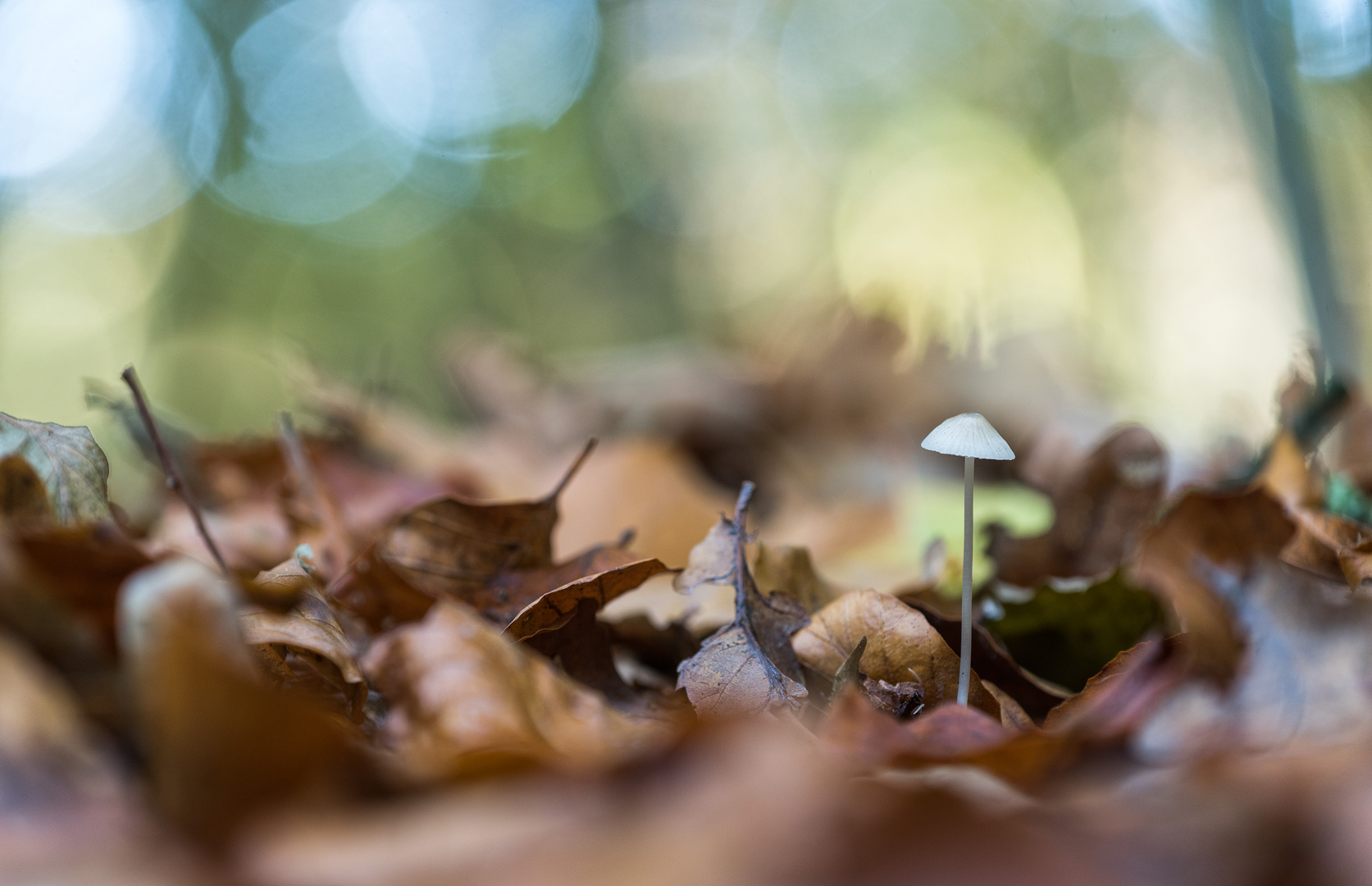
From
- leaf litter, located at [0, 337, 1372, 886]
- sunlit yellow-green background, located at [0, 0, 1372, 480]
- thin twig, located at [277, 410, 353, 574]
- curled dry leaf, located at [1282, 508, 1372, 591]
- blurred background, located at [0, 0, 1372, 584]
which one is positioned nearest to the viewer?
leaf litter, located at [0, 337, 1372, 886]

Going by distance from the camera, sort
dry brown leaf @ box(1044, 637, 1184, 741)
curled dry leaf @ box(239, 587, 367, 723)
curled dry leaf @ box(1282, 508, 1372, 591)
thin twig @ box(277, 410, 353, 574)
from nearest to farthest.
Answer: dry brown leaf @ box(1044, 637, 1184, 741) < curled dry leaf @ box(239, 587, 367, 723) < curled dry leaf @ box(1282, 508, 1372, 591) < thin twig @ box(277, 410, 353, 574)

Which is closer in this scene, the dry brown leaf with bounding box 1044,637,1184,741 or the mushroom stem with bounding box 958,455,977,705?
the dry brown leaf with bounding box 1044,637,1184,741

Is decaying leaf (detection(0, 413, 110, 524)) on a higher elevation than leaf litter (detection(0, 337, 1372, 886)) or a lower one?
higher

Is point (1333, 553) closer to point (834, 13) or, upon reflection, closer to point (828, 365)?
point (828, 365)

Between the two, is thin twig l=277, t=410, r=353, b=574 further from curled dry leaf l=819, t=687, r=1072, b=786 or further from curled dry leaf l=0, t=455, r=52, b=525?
curled dry leaf l=819, t=687, r=1072, b=786

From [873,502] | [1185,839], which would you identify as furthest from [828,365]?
[1185,839]

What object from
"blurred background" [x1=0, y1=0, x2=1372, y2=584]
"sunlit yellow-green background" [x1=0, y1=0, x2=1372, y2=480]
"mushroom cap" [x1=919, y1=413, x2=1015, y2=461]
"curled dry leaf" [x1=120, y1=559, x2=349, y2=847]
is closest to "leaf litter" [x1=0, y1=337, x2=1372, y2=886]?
"curled dry leaf" [x1=120, y1=559, x2=349, y2=847]
